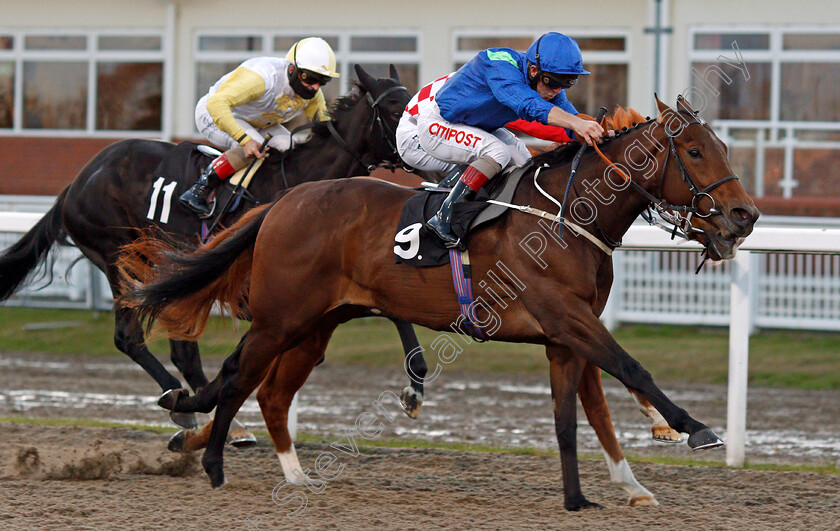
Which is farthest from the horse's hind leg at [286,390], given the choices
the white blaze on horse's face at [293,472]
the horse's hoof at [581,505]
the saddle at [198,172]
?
the horse's hoof at [581,505]

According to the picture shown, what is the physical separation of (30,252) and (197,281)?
2107mm

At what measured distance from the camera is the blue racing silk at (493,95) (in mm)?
4191

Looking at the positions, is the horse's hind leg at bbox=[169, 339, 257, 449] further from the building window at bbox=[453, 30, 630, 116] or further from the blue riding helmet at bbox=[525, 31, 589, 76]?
the building window at bbox=[453, 30, 630, 116]

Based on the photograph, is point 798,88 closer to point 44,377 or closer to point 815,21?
point 815,21

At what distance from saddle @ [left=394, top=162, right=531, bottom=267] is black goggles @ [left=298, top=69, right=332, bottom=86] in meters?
1.52

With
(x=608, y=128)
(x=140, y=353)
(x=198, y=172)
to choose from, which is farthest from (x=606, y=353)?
(x=140, y=353)

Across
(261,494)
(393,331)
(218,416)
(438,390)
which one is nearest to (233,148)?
(218,416)

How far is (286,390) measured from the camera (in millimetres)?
4762

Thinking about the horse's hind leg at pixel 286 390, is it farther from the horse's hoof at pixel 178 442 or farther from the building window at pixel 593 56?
the building window at pixel 593 56

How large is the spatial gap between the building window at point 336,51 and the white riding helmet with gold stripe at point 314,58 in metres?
7.81

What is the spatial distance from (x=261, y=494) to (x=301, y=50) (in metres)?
2.39

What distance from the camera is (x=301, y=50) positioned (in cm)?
557

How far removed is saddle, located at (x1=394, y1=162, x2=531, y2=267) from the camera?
423 centimetres

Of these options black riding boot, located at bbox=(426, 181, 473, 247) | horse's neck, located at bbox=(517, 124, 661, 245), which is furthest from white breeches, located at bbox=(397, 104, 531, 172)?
horse's neck, located at bbox=(517, 124, 661, 245)
